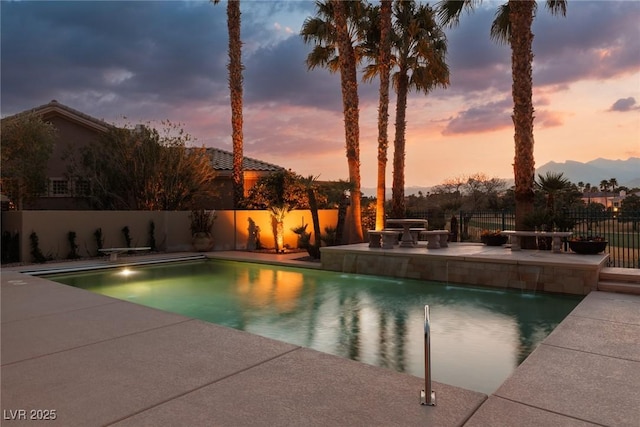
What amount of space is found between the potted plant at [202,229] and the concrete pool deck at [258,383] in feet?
34.1

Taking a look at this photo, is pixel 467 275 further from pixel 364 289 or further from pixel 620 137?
pixel 620 137

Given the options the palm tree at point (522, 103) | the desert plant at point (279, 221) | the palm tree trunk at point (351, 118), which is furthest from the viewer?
the desert plant at point (279, 221)

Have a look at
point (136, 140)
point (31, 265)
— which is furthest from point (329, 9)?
point (31, 265)

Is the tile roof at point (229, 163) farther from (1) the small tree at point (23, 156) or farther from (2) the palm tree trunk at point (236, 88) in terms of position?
(1) the small tree at point (23, 156)

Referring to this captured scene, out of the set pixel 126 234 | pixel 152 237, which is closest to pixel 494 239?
pixel 152 237

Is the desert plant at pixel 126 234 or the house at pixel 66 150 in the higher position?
the house at pixel 66 150

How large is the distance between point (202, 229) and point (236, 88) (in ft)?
20.9

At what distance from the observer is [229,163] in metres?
23.9

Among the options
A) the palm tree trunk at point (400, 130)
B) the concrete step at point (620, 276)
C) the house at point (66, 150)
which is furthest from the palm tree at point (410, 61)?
the house at point (66, 150)

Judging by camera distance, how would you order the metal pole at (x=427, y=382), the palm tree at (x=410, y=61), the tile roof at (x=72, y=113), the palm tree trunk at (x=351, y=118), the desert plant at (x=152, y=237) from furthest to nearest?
the tile roof at (x=72, y=113) < the palm tree at (x=410, y=61) < the desert plant at (x=152, y=237) < the palm tree trunk at (x=351, y=118) < the metal pole at (x=427, y=382)

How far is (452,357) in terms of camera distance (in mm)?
4977

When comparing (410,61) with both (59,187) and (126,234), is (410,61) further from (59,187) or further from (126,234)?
(59,187)

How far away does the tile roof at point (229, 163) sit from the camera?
22.8 m

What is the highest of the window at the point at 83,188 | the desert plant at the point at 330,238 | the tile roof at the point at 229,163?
the tile roof at the point at 229,163
